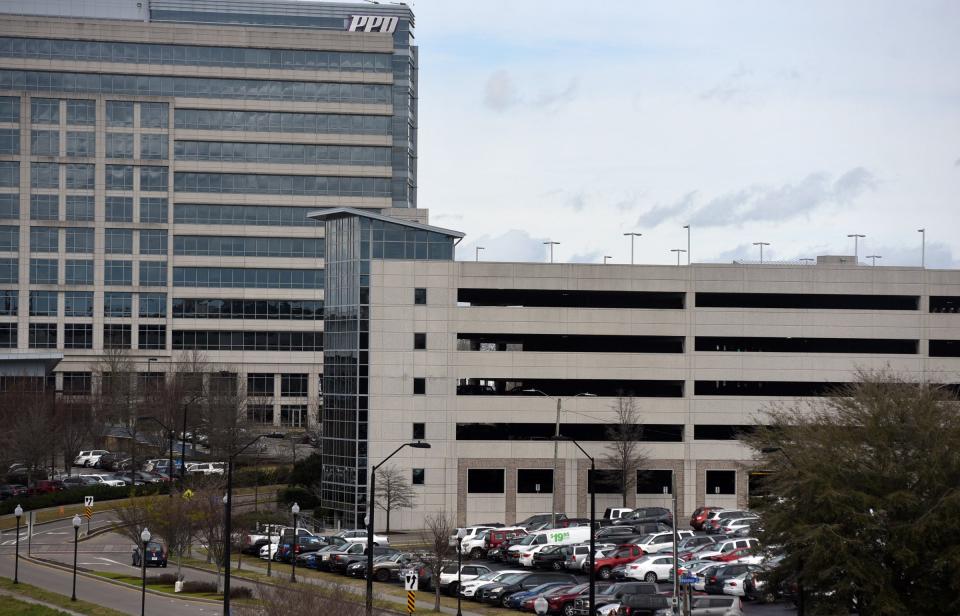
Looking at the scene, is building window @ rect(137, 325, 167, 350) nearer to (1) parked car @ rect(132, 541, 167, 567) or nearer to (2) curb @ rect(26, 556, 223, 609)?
(2) curb @ rect(26, 556, 223, 609)

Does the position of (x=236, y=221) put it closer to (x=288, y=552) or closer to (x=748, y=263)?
(x=748, y=263)

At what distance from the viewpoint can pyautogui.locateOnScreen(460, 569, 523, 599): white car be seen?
5375cm

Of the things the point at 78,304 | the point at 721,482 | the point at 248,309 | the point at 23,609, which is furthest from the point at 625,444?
the point at 78,304

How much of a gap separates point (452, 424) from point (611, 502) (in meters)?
12.1

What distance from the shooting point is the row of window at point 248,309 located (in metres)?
130

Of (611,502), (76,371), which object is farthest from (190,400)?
(611,502)

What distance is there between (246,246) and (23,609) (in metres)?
81.0

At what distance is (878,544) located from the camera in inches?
1656

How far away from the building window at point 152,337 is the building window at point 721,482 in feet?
222

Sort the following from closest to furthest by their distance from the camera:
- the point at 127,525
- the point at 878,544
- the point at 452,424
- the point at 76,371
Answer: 1. the point at 878,544
2. the point at 127,525
3. the point at 452,424
4. the point at 76,371

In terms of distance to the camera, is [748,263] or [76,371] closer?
[748,263]

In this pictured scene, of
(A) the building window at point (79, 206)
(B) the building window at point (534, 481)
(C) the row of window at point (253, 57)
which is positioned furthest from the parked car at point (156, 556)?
(C) the row of window at point (253, 57)

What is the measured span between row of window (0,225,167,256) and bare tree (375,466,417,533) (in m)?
59.3

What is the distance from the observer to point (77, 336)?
427 feet
